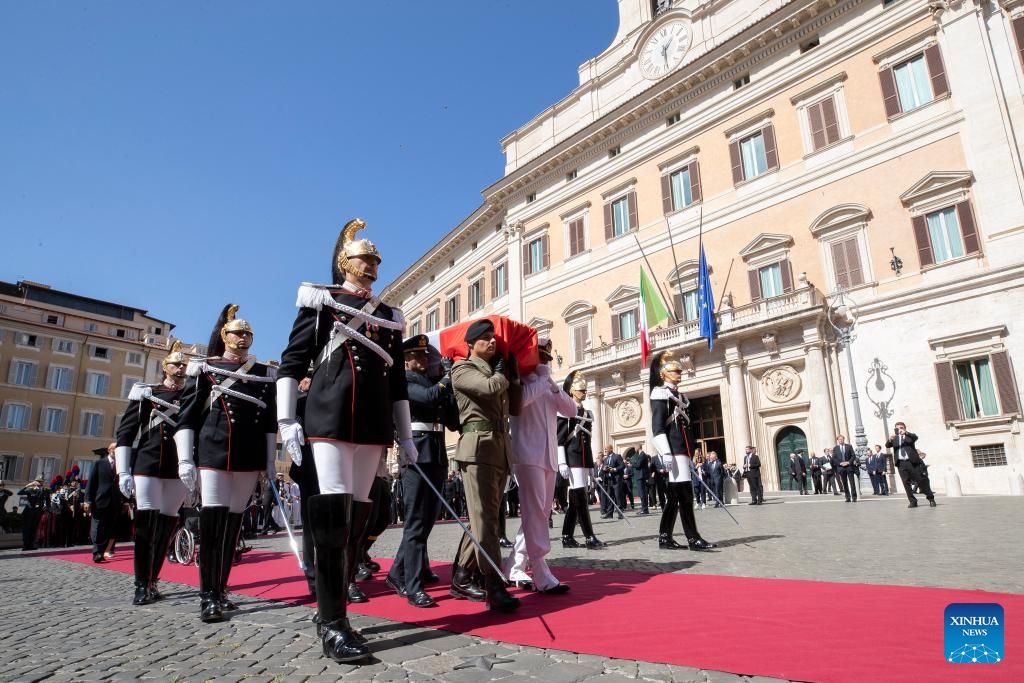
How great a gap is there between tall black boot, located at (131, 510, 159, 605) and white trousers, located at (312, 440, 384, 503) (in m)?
2.91

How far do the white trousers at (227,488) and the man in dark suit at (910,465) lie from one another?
1234cm

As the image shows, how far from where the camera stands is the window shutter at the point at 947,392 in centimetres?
1755

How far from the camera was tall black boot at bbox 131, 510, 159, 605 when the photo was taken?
16.5 ft

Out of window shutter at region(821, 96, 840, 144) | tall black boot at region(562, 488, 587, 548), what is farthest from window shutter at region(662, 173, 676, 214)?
tall black boot at region(562, 488, 587, 548)

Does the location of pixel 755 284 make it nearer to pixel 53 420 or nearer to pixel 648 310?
pixel 648 310

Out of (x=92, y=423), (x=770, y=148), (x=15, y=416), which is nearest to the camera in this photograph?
(x=770, y=148)

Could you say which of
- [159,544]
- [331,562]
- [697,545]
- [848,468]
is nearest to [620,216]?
[848,468]

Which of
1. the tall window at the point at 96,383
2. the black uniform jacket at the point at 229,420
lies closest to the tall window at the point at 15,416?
the tall window at the point at 96,383

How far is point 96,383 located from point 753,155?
4553 centimetres

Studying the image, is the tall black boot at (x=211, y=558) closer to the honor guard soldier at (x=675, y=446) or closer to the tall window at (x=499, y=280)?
the honor guard soldier at (x=675, y=446)

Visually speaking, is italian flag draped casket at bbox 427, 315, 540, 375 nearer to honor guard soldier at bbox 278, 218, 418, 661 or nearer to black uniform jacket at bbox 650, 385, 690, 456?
honor guard soldier at bbox 278, 218, 418, 661

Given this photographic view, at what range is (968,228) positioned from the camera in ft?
59.4

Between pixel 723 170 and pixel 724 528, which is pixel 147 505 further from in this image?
pixel 723 170

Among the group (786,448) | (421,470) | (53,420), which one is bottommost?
(421,470)
